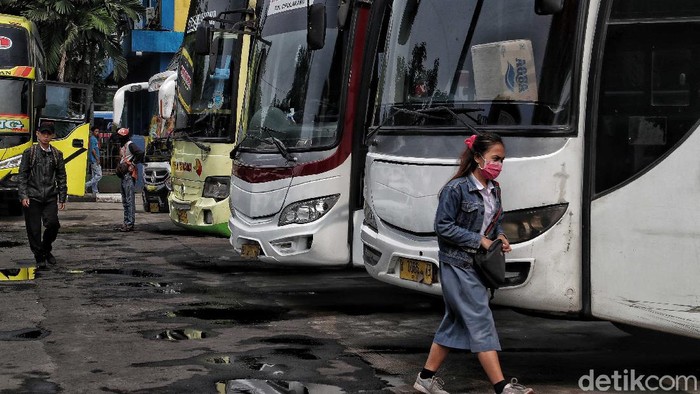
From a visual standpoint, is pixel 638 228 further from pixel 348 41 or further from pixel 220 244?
pixel 220 244

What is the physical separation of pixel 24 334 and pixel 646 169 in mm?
4951

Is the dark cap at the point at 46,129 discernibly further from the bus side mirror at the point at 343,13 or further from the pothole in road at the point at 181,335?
the pothole in road at the point at 181,335

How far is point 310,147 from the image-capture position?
38.0 feet

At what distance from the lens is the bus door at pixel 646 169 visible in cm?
717

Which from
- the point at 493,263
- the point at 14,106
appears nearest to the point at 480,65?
the point at 493,263

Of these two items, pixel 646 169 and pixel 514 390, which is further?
pixel 646 169

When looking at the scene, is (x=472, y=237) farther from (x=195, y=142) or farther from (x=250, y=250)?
(x=195, y=142)

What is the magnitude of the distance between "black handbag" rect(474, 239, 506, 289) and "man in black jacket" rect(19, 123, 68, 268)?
840cm

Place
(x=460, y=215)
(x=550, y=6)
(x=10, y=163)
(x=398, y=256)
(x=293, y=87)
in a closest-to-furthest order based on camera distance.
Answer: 1. (x=460, y=215)
2. (x=550, y=6)
3. (x=398, y=256)
4. (x=293, y=87)
5. (x=10, y=163)

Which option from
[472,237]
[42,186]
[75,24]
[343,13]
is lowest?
[42,186]

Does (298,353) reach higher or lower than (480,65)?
lower

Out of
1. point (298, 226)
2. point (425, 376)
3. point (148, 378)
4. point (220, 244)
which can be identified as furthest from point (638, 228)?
point (220, 244)

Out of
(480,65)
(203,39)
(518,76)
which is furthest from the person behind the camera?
(203,39)

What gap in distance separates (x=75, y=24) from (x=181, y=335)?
1164 inches
